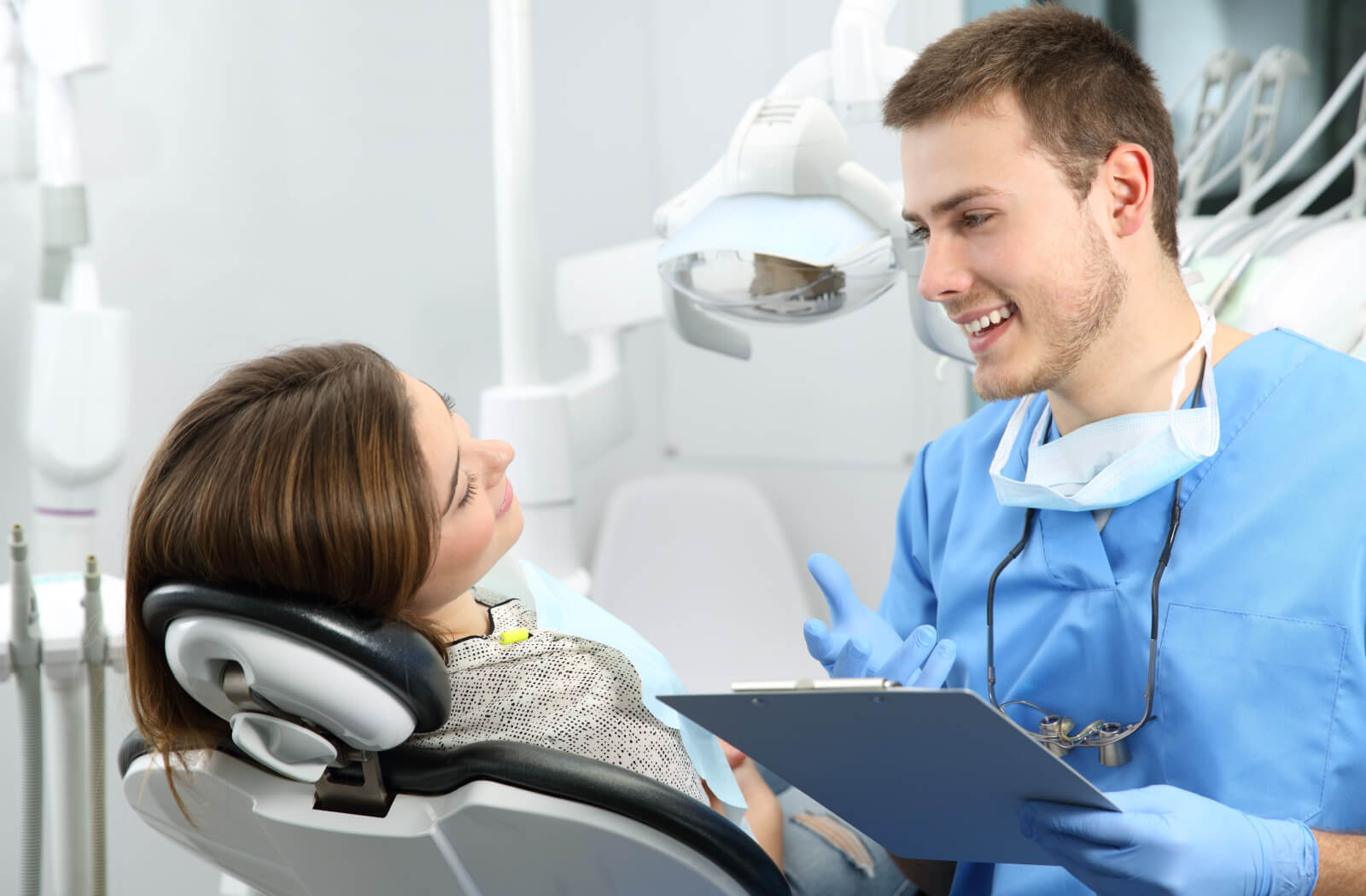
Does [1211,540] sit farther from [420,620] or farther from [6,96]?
[6,96]

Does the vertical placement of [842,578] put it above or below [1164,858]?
above

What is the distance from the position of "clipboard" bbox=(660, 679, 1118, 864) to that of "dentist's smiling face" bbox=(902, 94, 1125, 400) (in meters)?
0.42

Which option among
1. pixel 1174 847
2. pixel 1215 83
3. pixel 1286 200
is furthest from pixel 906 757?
pixel 1215 83

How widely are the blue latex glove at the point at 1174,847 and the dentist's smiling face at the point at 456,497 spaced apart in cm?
46

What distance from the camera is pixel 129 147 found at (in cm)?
197

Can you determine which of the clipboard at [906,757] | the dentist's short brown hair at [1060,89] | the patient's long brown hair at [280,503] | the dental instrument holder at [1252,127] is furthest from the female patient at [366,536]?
the dental instrument holder at [1252,127]

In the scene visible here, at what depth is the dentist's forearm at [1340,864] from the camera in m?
0.97

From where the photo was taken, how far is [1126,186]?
1159mm

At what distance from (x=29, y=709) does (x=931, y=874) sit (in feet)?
3.15

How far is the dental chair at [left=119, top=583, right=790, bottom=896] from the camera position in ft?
2.60

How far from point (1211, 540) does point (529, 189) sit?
997mm

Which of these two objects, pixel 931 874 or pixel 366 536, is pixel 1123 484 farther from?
pixel 366 536

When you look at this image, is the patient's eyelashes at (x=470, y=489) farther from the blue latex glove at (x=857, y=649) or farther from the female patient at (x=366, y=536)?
the blue latex glove at (x=857, y=649)

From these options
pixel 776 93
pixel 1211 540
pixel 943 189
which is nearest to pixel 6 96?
pixel 776 93
